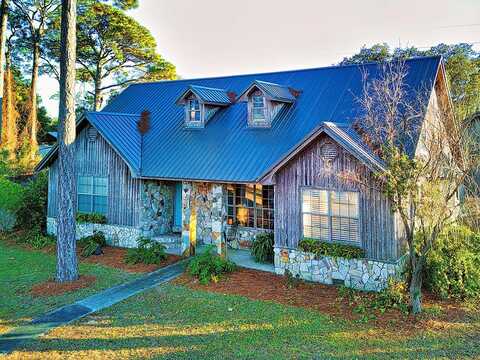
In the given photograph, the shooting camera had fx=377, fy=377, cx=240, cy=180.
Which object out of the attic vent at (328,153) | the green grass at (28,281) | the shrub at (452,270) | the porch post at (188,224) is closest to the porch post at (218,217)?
the porch post at (188,224)

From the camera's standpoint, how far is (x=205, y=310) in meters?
9.30

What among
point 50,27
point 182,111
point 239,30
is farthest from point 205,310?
point 50,27

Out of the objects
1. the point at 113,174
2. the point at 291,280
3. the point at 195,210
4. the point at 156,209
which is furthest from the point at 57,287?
the point at 291,280

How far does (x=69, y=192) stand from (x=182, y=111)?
828 cm

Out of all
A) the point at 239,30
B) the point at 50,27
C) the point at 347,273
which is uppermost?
the point at 50,27

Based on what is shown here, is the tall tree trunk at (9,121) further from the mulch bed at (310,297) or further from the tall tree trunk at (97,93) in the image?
the mulch bed at (310,297)

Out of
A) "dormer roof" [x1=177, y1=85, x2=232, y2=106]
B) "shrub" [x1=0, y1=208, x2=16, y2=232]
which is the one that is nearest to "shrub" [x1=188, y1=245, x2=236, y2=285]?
"dormer roof" [x1=177, y1=85, x2=232, y2=106]

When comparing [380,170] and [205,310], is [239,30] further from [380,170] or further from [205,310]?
[205,310]

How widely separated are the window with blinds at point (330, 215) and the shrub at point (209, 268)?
2.75 meters

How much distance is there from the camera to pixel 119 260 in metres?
14.1

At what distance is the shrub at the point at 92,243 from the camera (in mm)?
14789

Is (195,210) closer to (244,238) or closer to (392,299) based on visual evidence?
(244,238)

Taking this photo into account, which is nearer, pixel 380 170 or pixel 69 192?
pixel 380 170

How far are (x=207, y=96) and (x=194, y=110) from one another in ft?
3.03
